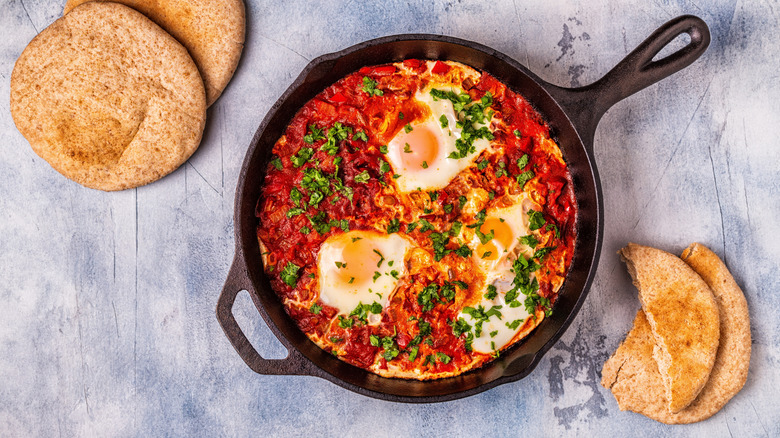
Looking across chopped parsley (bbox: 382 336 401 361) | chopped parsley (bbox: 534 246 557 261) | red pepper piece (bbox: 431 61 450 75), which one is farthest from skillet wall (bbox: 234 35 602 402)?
chopped parsley (bbox: 534 246 557 261)

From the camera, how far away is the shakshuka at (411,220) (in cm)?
461

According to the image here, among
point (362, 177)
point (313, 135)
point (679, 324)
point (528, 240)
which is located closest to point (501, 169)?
point (528, 240)

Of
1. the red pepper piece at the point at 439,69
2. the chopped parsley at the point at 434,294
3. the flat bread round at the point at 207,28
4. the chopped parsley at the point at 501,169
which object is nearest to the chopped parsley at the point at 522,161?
the chopped parsley at the point at 501,169

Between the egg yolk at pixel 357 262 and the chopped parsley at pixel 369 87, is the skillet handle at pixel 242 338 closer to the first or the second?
the egg yolk at pixel 357 262

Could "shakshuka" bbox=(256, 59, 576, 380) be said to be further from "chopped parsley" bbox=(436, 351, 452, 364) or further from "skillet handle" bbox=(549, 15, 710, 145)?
"skillet handle" bbox=(549, 15, 710, 145)

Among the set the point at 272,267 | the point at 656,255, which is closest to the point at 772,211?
the point at 656,255

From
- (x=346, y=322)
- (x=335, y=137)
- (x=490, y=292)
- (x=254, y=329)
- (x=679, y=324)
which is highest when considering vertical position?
(x=679, y=324)

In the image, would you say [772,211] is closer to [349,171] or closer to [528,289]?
[528,289]

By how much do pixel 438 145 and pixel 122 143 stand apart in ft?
8.95

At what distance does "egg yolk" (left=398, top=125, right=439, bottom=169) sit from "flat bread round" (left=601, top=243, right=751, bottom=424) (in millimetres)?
2417

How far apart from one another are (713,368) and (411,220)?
299cm

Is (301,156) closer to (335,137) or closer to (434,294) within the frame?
(335,137)

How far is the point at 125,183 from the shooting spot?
4844mm

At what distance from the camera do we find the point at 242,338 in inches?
175
